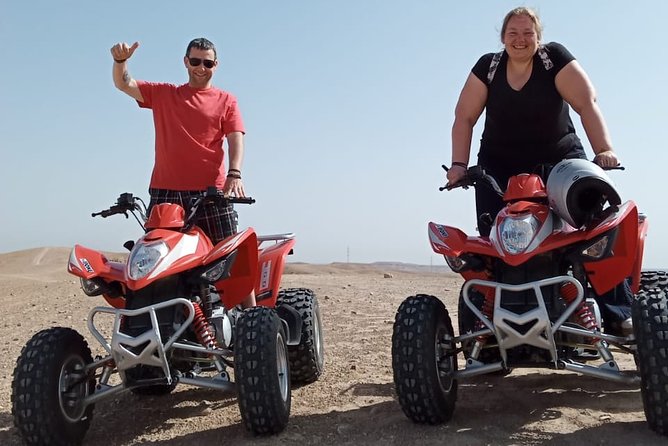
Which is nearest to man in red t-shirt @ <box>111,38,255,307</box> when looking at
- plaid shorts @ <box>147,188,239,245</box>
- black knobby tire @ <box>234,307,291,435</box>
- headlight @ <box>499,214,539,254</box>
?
plaid shorts @ <box>147,188,239,245</box>

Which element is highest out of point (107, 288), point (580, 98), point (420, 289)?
point (580, 98)

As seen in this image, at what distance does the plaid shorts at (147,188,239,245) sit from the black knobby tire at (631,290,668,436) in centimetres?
265

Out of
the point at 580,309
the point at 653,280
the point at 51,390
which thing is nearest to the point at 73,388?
the point at 51,390

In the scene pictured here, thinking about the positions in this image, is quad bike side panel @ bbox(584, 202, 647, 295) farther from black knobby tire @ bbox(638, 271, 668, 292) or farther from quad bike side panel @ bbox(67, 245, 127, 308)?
quad bike side panel @ bbox(67, 245, 127, 308)

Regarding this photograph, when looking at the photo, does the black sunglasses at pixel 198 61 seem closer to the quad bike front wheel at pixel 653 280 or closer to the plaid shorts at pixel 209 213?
the plaid shorts at pixel 209 213

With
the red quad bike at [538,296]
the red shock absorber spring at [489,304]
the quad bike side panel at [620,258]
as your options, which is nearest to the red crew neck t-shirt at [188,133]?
the red quad bike at [538,296]

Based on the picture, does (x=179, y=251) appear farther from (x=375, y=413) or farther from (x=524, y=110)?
(x=524, y=110)

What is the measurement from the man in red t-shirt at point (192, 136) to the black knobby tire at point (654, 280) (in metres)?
2.53

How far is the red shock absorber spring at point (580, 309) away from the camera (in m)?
3.95

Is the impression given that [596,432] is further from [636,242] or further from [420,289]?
[420,289]

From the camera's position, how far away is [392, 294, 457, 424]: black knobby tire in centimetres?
389

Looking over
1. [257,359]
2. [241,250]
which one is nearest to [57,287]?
[241,250]

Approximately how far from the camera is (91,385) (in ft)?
14.0

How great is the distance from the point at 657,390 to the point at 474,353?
3.11 ft
